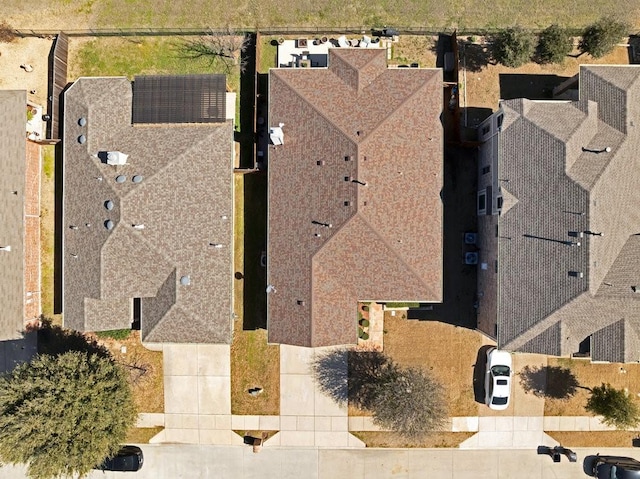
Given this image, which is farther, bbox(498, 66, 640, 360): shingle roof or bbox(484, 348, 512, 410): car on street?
bbox(484, 348, 512, 410): car on street

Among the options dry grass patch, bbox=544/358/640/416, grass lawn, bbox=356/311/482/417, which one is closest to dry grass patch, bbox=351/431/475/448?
grass lawn, bbox=356/311/482/417

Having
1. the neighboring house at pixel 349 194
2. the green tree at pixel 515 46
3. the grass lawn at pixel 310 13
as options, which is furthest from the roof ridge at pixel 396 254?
the green tree at pixel 515 46

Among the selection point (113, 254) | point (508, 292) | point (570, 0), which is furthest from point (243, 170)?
point (570, 0)

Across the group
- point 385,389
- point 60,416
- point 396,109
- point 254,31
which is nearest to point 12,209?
point 60,416

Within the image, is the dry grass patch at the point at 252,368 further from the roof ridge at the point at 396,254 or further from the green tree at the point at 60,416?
the roof ridge at the point at 396,254

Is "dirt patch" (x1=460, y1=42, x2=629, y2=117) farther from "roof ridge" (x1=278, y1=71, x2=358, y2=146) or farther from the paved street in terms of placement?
the paved street

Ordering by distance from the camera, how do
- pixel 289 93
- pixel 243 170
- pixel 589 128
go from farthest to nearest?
pixel 243 170 < pixel 289 93 < pixel 589 128

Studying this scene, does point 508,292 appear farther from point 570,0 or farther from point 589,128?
point 570,0
